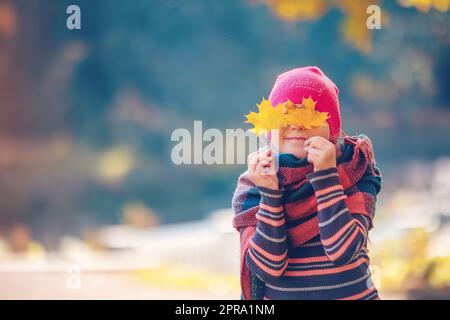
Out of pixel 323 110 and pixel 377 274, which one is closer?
pixel 323 110

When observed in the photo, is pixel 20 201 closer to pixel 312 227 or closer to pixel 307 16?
pixel 307 16

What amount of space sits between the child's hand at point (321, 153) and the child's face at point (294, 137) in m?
0.03

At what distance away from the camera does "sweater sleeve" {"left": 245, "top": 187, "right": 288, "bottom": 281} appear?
93cm

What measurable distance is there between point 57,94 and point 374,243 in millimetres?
1290

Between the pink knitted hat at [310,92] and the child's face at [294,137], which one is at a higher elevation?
the pink knitted hat at [310,92]

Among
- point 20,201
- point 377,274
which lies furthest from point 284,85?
point 20,201

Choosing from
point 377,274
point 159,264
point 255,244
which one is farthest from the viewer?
point 159,264

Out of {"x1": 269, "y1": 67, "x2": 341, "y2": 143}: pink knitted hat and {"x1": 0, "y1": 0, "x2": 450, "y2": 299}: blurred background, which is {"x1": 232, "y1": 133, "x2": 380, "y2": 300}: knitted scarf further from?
{"x1": 0, "y1": 0, "x2": 450, "y2": 299}: blurred background

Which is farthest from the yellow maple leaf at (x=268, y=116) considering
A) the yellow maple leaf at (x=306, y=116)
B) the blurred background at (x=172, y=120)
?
the blurred background at (x=172, y=120)

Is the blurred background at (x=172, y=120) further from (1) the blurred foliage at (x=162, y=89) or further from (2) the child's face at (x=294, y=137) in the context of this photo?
(2) the child's face at (x=294, y=137)

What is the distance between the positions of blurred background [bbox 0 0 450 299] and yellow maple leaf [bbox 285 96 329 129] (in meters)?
1.08

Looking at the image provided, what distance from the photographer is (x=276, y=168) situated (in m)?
0.95

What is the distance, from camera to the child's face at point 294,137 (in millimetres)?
977

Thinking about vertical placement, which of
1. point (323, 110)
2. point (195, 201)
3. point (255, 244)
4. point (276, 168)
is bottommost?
point (255, 244)
